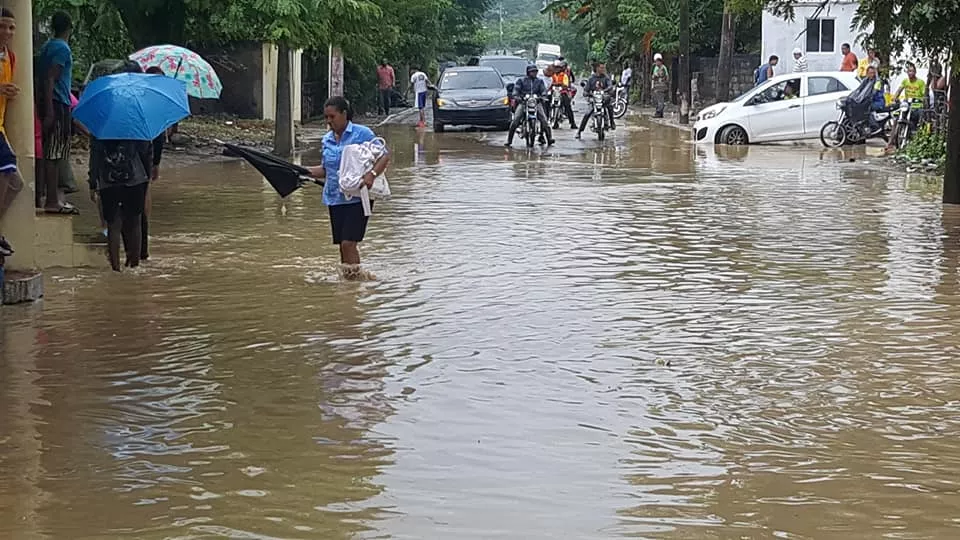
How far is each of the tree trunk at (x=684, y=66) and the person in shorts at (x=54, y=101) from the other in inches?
1054

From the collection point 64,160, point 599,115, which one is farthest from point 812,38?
point 64,160

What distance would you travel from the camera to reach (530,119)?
26.1 m

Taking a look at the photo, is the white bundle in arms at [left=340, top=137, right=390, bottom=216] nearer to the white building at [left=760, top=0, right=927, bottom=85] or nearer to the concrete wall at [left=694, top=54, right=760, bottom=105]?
the white building at [left=760, top=0, right=927, bottom=85]

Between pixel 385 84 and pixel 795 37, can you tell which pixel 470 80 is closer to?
pixel 385 84

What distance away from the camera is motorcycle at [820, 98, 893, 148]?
85.7 feet

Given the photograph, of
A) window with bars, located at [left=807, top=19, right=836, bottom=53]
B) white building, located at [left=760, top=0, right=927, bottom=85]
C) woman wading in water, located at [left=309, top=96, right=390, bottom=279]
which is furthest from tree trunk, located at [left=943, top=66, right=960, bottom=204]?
window with bars, located at [left=807, top=19, right=836, bottom=53]

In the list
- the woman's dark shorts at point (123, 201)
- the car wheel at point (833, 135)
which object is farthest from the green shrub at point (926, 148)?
the woman's dark shorts at point (123, 201)

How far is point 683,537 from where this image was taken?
16.5ft

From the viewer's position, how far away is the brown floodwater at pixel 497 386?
210 inches

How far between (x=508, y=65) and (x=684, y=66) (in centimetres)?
845

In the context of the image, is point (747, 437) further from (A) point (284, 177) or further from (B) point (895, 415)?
(A) point (284, 177)

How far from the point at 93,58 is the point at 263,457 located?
71.2ft

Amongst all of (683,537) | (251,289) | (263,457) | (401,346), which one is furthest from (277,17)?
(683,537)

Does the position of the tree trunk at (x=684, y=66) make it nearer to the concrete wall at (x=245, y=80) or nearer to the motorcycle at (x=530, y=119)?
the concrete wall at (x=245, y=80)
